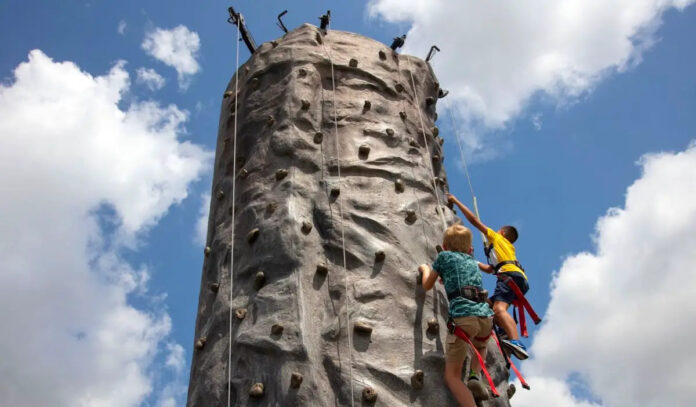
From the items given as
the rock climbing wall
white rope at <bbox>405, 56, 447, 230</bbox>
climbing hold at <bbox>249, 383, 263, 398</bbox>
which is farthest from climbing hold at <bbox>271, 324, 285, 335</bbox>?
white rope at <bbox>405, 56, 447, 230</bbox>

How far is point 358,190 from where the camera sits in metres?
5.14

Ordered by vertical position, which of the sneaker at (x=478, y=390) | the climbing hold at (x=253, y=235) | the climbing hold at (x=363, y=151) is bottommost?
the sneaker at (x=478, y=390)

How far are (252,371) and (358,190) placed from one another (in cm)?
165

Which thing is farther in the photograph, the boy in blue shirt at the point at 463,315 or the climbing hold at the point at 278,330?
the climbing hold at the point at 278,330

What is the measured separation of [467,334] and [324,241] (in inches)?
51.8

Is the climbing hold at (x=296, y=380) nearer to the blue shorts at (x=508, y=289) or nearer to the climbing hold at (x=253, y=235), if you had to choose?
the climbing hold at (x=253, y=235)

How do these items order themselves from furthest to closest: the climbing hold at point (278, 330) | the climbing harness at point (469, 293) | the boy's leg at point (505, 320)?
the boy's leg at point (505, 320) < the climbing hold at point (278, 330) < the climbing harness at point (469, 293)

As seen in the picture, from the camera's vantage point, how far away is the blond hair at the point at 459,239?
440 centimetres

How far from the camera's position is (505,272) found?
5.41 meters

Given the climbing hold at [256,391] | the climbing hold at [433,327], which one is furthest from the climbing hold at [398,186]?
the climbing hold at [256,391]

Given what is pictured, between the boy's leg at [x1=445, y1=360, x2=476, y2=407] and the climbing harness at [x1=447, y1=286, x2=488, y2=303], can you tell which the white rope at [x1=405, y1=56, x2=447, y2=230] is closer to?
the climbing harness at [x1=447, y1=286, x2=488, y2=303]

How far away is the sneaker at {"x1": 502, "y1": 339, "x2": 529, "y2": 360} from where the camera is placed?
4.84 metres

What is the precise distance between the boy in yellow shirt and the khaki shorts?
87 cm

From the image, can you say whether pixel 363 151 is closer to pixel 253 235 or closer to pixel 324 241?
pixel 324 241
